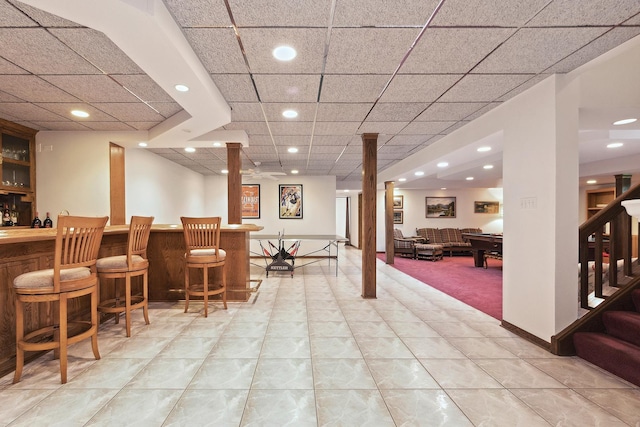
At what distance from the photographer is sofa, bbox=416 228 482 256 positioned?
9.45m

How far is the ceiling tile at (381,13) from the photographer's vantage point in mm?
1771

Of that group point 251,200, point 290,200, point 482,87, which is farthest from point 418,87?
point 251,200

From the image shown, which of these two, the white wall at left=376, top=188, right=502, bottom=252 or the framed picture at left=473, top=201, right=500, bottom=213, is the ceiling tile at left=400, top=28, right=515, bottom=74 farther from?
the framed picture at left=473, top=201, right=500, bottom=213

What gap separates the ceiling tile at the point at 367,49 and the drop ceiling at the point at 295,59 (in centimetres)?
1

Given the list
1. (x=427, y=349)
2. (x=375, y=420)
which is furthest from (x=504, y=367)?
(x=375, y=420)

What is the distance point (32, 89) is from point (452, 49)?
4027 mm

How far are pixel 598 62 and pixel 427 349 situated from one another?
2846 mm

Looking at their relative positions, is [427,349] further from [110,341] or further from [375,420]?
[110,341]

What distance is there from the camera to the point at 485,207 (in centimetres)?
1071

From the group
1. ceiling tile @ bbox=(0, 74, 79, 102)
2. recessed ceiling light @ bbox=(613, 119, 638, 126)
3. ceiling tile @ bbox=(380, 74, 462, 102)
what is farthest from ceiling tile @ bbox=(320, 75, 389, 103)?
ceiling tile @ bbox=(0, 74, 79, 102)

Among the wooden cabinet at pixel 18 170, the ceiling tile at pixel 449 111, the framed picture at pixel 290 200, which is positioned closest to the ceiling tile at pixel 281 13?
the ceiling tile at pixel 449 111

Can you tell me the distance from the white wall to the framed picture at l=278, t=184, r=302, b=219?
11.6ft

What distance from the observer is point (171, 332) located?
3.00 m

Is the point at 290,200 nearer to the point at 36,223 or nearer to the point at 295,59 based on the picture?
the point at 36,223
